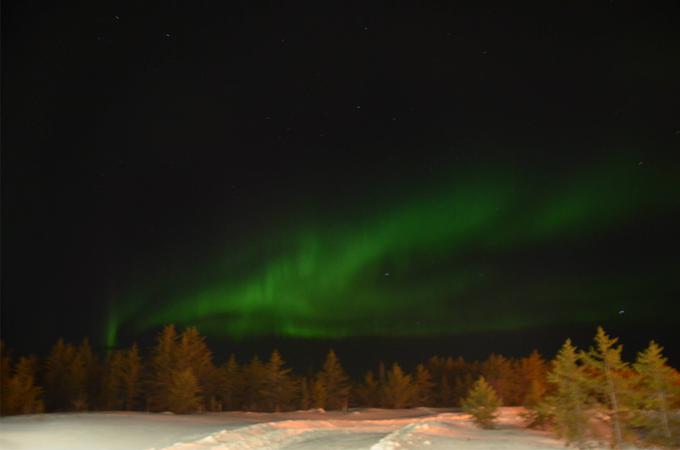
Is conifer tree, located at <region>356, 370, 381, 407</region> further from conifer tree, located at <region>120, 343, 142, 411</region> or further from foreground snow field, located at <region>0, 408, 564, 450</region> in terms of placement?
foreground snow field, located at <region>0, 408, 564, 450</region>

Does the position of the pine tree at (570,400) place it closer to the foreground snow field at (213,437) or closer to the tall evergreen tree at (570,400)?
the tall evergreen tree at (570,400)

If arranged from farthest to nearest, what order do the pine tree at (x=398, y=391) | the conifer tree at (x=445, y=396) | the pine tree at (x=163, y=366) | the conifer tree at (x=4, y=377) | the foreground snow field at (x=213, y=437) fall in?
the conifer tree at (x=445, y=396) < the pine tree at (x=398, y=391) < the pine tree at (x=163, y=366) < the conifer tree at (x=4, y=377) < the foreground snow field at (x=213, y=437)

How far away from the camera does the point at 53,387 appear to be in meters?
79.2

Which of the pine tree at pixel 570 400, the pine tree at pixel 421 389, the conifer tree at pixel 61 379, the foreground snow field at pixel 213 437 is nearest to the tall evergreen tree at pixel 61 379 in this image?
the conifer tree at pixel 61 379

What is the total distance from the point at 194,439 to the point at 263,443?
9.61 ft

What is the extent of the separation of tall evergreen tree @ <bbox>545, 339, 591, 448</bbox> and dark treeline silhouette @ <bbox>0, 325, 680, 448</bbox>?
5cm

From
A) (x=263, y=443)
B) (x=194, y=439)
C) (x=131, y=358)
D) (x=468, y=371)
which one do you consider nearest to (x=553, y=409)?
(x=263, y=443)

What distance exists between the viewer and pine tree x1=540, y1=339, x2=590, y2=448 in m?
29.8

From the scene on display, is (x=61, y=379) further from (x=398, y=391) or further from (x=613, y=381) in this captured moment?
(x=613, y=381)

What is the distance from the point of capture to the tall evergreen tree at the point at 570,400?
2983 centimetres

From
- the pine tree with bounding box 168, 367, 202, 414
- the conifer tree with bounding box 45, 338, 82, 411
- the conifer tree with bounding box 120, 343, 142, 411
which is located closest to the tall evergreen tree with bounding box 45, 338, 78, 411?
the conifer tree with bounding box 45, 338, 82, 411

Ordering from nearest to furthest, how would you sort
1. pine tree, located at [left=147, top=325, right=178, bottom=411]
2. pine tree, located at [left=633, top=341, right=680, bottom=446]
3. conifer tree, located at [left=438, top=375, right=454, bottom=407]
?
pine tree, located at [left=633, top=341, right=680, bottom=446], pine tree, located at [left=147, top=325, right=178, bottom=411], conifer tree, located at [left=438, top=375, right=454, bottom=407]

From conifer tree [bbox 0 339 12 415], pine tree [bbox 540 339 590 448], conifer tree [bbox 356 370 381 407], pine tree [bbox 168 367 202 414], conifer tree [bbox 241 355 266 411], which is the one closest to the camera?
pine tree [bbox 540 339 590 448]

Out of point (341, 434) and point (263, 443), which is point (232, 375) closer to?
point (341, 434)
